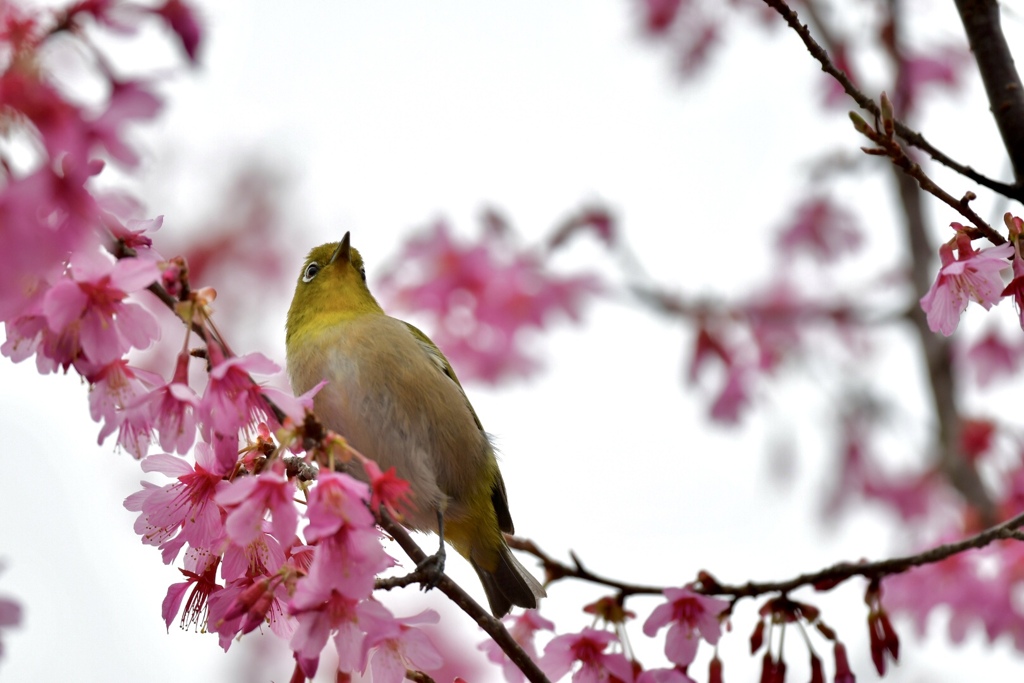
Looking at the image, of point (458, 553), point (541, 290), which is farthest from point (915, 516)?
point (458, 553)

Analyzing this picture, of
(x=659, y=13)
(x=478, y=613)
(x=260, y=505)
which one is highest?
(x=659, y=13)

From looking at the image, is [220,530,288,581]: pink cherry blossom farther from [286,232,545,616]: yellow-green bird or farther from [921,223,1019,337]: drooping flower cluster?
[921,223,1019,337]: drooping flower cluster

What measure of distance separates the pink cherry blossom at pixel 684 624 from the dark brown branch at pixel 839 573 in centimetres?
5

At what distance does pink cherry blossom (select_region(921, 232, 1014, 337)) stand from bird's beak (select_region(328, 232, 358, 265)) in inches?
97.7

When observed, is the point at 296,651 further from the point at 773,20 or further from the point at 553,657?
the point at 773,20

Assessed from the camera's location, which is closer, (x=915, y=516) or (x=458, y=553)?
(x=458, y=553)

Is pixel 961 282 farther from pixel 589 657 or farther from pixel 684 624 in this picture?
pixel 589 657

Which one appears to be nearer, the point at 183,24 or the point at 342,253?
the point at 183,24

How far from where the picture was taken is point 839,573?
272cm

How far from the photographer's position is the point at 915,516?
7.84 meters

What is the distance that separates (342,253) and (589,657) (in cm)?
213

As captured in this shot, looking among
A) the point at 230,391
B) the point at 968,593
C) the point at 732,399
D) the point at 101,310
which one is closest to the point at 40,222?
the point at 101,310

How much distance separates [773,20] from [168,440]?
569 centimetres

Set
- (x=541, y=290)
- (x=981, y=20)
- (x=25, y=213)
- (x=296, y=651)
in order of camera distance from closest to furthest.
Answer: (x=25, y=213) → (x=296, y=651) → (x=981, y=20) → (x=541, y=290)
